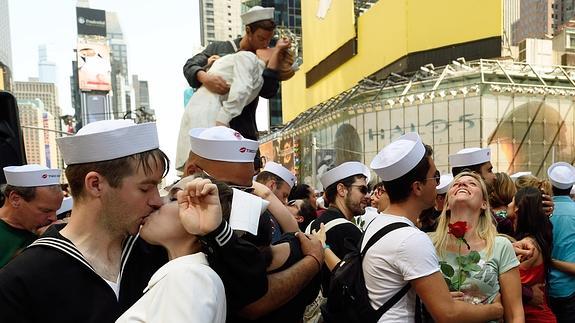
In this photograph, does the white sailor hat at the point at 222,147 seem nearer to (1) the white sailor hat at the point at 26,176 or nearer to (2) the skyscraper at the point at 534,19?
(1) the white sailor hat at the point at 26,176

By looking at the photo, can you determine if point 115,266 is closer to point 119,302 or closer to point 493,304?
point 119,302

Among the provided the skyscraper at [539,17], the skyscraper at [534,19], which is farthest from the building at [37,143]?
the skyscraper at [534,19]

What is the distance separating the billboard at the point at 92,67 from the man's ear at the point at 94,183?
71457mm

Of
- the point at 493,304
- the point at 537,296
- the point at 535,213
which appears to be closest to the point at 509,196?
the point at 535,213

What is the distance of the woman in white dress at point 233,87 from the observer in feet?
10.4

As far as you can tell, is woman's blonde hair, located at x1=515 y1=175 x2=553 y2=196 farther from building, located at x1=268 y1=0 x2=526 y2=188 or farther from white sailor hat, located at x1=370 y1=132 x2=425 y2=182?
building, located at x1=268 y1=0 x2=526 y2=188

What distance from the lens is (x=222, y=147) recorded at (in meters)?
2.41

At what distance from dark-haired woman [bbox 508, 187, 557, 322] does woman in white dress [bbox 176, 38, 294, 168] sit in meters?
2.11

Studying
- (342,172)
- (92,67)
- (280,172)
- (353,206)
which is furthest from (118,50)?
(353,206)

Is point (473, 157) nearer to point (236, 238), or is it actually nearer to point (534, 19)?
point (236, 238)

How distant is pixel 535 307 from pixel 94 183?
3.11 m

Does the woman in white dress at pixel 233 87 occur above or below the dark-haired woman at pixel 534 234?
above

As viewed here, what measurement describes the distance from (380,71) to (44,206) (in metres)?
34.0

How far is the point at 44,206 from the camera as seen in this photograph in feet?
12.4
